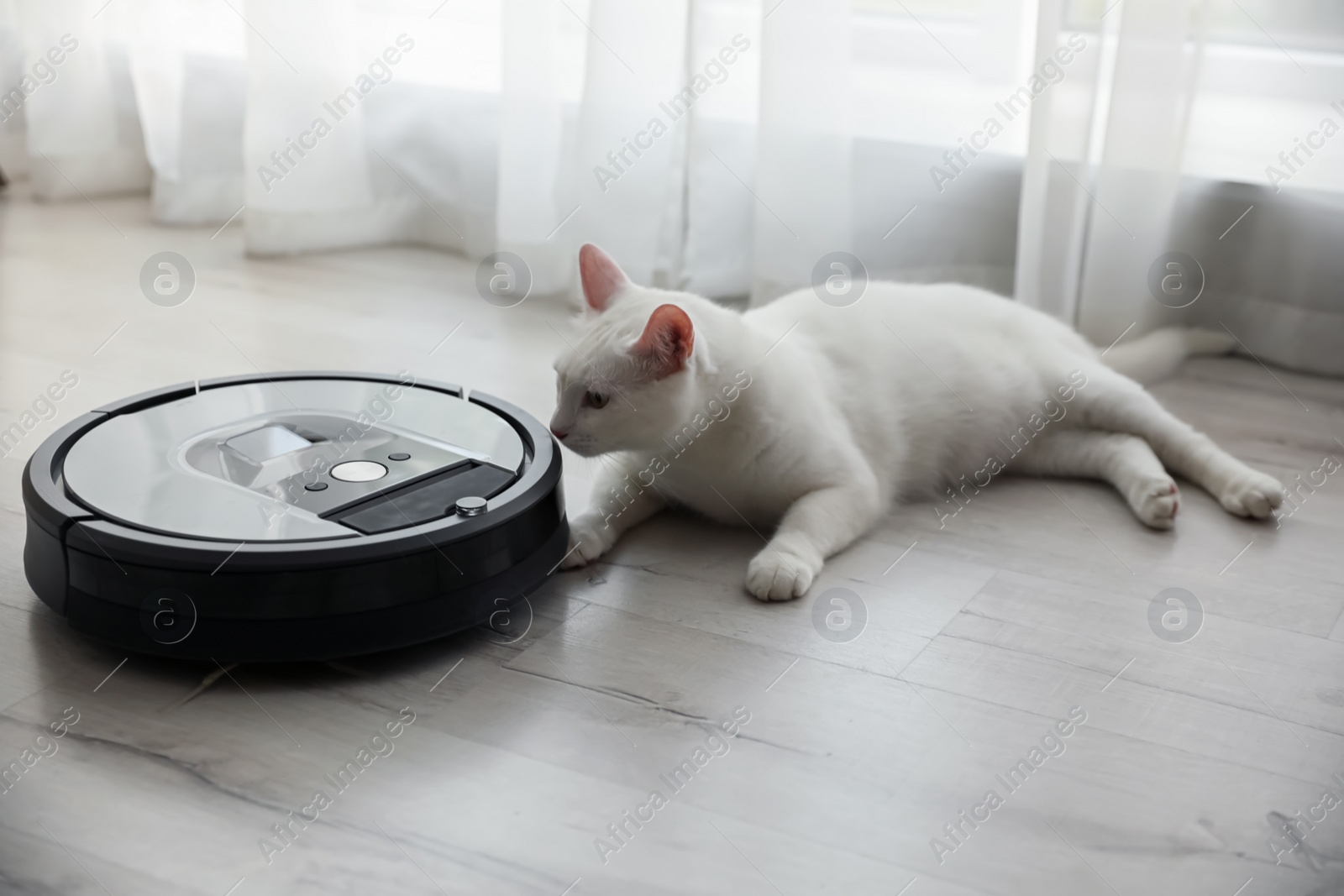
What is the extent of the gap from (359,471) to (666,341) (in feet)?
1.48

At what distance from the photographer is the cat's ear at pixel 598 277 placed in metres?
1.69

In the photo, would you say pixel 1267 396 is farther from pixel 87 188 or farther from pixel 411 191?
pixel 87 188

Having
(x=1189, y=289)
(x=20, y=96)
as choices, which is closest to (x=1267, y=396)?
(x=1189, y=289)

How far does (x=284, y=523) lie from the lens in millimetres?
1424

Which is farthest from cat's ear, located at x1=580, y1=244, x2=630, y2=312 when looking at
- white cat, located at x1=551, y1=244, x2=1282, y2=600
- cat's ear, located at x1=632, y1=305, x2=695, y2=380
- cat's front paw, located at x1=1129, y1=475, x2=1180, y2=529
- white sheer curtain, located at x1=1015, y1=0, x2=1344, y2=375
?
white sheer curtain, located at x1=1015, y1=0, x2=1344, y2=375

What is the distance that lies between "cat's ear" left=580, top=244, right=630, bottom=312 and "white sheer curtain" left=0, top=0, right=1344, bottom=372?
3.10ft

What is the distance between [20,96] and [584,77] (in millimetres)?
2073

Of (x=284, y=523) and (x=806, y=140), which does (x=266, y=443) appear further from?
(x=806, y=140)

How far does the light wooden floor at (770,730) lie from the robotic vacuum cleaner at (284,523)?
70 millimetres

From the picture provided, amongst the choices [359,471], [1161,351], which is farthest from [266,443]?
[1161,351]

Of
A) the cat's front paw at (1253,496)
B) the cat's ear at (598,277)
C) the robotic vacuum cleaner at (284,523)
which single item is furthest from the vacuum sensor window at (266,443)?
the cat's front paw at (1253,496)

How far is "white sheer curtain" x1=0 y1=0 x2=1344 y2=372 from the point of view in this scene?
2.36 meters

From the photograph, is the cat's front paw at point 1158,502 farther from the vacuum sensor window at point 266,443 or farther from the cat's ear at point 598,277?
the vacuum sensor window at point 266,443

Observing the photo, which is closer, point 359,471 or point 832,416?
point 359,471
